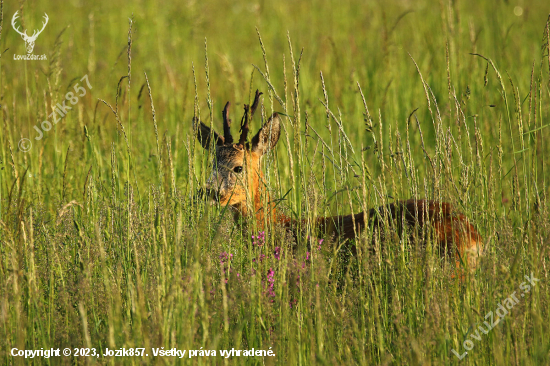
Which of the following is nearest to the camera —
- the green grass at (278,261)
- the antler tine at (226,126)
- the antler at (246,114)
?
the green grass at (278,261)

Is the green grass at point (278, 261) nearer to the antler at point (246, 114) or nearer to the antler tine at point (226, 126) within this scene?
the antler at point (246, 114)

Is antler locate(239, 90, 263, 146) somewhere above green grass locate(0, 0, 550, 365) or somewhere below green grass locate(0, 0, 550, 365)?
above

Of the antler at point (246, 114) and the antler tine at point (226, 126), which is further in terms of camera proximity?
the antler tine at point (226, 126)

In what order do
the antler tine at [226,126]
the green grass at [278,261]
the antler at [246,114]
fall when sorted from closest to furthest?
the green grass at [278,261], the antler at [246,114], the antler tine at [226,126]

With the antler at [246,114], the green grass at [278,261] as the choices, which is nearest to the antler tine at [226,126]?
the antler at [246,114]

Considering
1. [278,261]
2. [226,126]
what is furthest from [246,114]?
[278,261]

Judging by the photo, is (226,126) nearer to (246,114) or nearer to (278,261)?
(246,114)

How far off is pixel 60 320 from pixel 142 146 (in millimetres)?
2820

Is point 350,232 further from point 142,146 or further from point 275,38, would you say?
point 275,38

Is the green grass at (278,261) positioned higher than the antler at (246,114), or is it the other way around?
the antler at (246,114)

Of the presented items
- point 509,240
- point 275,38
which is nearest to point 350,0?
point 275,38

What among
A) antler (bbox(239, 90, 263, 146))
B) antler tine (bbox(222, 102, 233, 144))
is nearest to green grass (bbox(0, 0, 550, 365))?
antler (bbox(239, 90, 263, 146))

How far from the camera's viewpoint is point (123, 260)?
251 centimetres

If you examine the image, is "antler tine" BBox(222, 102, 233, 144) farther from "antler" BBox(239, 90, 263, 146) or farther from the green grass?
the green grass
